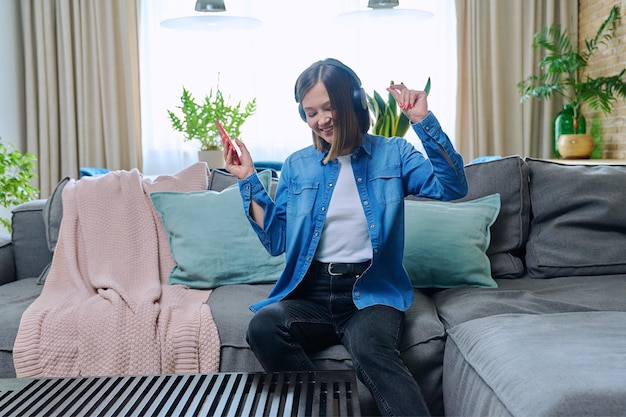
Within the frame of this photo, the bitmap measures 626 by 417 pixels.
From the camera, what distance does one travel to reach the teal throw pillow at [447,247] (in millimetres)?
2213

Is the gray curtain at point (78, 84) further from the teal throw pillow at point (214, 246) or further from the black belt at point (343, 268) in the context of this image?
the black belt at point (343, 268)

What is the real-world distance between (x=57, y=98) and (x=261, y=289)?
322 centimetres

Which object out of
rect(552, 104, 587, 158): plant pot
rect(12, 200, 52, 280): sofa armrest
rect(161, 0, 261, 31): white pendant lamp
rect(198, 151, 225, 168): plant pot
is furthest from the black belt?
rect(552, 104, 587, 158): plant pot

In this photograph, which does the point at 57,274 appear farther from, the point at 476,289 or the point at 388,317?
the point at 476,289

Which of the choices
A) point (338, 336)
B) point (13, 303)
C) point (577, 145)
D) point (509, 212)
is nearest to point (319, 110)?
point (338, 336)

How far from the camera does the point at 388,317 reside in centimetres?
177

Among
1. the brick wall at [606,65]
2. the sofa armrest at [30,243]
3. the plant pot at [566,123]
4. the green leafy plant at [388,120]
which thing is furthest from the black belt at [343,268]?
the plant pot at [566,123]

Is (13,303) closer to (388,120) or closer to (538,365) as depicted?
(538,365)

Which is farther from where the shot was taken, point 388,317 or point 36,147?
point 36,147

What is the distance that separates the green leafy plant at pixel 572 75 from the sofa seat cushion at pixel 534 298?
2212mm

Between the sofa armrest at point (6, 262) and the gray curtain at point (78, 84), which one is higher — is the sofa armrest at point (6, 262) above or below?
below

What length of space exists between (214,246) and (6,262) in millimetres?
778

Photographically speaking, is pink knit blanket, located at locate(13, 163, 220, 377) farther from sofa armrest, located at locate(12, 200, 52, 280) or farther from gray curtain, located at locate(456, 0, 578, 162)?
gray curtain, located at locate(456, 0, 578, 162)

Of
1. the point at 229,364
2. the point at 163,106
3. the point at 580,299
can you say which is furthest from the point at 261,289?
the point at 163,106
